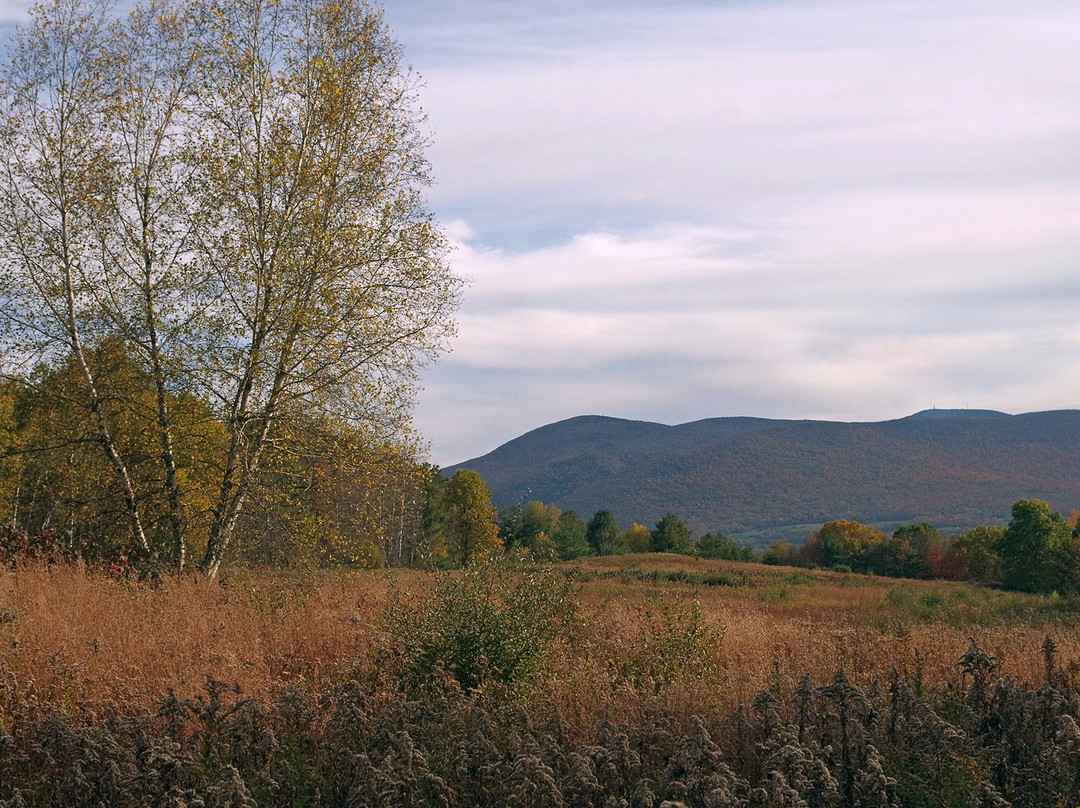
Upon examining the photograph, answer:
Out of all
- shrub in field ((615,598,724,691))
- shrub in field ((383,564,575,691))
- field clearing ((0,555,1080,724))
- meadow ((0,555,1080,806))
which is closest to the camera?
meadow ((0,555,1080,806))

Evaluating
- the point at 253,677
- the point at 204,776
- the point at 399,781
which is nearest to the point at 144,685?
the point at 253,677

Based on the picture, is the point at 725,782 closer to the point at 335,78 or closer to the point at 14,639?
the point at 14,639

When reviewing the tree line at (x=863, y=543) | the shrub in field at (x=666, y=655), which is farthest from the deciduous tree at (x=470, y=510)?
the shrub in field at (x=666, y=655)

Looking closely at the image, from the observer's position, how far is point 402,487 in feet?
52.0

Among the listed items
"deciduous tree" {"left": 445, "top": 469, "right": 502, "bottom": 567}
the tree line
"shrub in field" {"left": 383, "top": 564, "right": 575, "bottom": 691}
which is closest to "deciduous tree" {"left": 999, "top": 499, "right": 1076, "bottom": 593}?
the tree line

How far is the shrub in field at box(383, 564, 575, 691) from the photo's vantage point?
839 cm

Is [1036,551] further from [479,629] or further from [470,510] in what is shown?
[479,629]

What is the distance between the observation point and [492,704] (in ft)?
25.1

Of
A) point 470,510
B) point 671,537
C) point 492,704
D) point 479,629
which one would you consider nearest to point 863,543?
point 671,537

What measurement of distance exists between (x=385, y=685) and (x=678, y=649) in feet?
9.96

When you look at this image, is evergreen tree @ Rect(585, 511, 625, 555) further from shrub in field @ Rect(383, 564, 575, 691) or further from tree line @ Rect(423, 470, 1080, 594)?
shrub in field @ Rect(383, 564, 575, 691)

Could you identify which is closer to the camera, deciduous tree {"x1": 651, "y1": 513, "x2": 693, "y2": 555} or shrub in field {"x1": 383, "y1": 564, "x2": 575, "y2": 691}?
shrub in field {"x1": 383, "y1": 564, "x2": 575, "y2": 691}

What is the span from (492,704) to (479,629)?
39.9 inches

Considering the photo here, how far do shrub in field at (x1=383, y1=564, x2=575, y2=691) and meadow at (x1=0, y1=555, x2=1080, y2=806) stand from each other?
0.02 m
